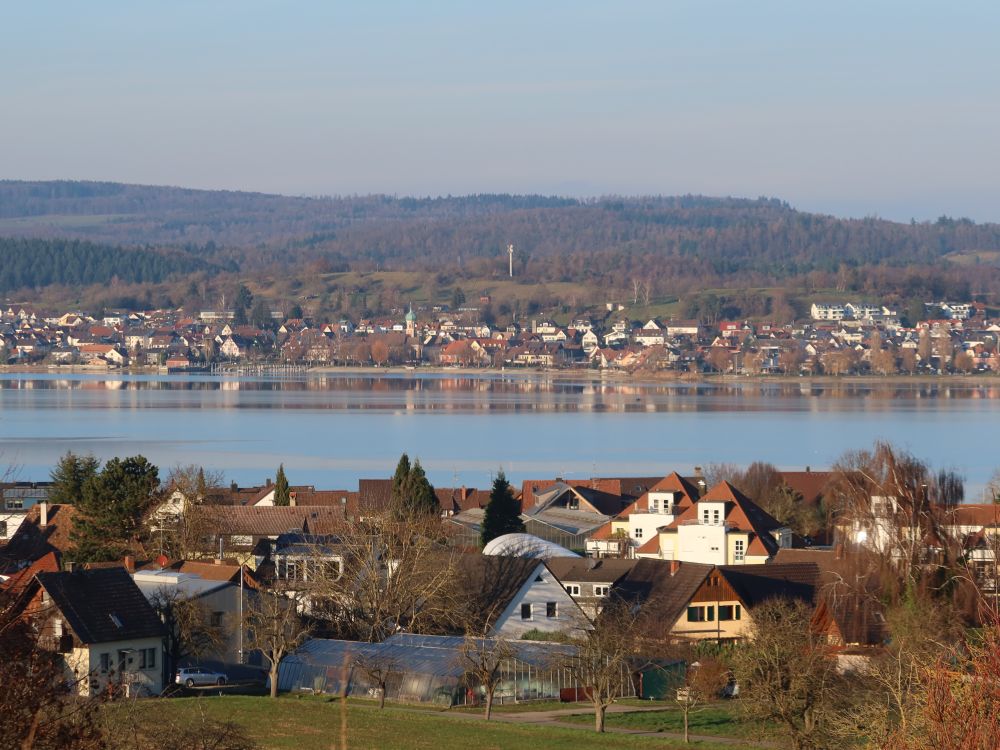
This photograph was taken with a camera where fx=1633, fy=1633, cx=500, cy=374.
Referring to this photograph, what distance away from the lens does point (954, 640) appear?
11.5 m

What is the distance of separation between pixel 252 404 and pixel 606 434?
19740mm

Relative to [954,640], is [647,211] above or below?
above

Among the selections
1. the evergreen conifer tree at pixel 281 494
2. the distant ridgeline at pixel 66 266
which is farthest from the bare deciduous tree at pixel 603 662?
the distant ridgeline at pixel 66 266

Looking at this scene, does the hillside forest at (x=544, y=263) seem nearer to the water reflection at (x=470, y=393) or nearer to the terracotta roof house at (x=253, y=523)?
the water reflection at (x=470, y=393)

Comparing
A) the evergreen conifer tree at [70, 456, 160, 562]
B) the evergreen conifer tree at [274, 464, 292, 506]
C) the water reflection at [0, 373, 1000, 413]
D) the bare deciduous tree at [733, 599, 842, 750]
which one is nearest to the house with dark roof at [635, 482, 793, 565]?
the evergreen conifer tree at [274, 464, 292, 506]

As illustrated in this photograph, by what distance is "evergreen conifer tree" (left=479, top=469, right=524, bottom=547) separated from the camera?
18.8 meters

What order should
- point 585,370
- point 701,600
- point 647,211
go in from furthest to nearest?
point 647,211
point 585,370
point 701,600

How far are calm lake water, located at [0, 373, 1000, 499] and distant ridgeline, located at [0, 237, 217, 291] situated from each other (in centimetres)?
5936

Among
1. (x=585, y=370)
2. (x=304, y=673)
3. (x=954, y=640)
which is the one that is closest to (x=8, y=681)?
(x=304, y=673)

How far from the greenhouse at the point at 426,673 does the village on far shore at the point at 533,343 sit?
76594 millimetres

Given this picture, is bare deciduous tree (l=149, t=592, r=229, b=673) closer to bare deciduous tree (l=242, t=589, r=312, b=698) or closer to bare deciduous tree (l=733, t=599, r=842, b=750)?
bare deciduous tree (l=242, t=589, r=312, b=698)

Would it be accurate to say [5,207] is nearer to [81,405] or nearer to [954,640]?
[81,405]

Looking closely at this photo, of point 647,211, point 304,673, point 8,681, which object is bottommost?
point 304,673

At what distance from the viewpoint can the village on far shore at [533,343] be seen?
91312 millimetres
